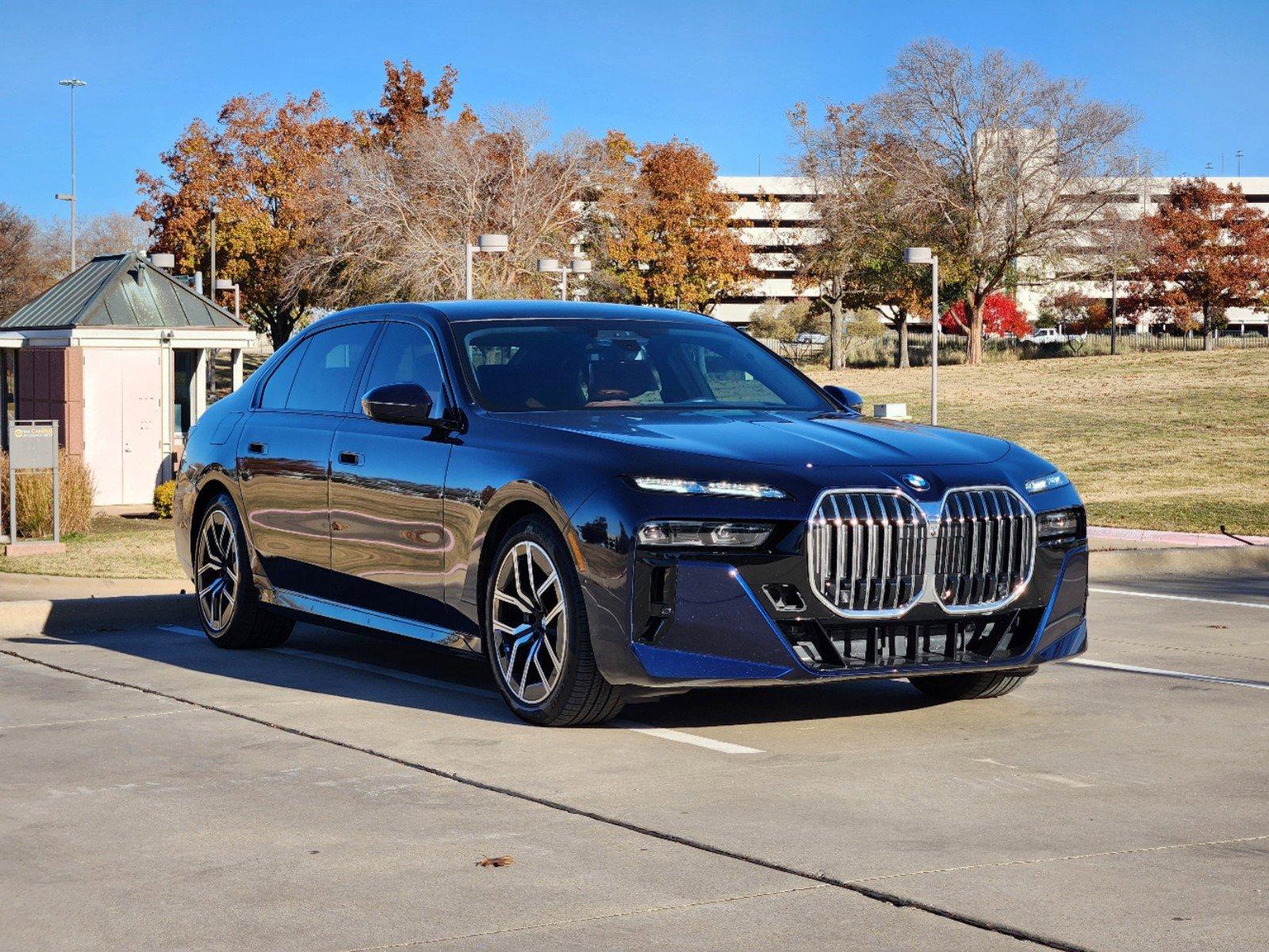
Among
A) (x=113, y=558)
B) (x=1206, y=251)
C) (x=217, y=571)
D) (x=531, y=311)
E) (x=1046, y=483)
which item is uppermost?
(x=1206, y=251)

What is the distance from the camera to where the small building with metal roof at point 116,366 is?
24422 mm

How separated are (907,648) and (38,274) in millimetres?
80914

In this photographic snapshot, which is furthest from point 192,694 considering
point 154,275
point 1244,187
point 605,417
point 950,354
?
point 1244,187

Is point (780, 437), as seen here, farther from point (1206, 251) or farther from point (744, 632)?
point (1206, 251)

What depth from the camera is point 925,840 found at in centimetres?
511

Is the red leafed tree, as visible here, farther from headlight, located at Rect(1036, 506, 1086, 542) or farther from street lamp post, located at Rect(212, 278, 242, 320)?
headlight, located at Rect(1036, 506, 1086, 542)

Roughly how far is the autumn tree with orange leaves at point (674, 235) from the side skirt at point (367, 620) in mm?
63923

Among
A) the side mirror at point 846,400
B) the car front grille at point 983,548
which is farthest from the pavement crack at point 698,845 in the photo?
the side mirror at point 846,400

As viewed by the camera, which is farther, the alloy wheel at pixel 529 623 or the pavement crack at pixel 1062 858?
the alloy wheel at pixel 529 623

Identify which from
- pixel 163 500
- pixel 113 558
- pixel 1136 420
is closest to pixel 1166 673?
pixel 113 558

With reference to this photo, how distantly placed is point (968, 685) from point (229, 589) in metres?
3.97

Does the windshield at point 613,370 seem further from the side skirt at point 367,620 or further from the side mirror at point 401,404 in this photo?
the side skirt at point 367,620

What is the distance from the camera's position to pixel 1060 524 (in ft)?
22.9

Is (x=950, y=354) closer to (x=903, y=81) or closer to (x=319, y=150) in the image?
(x=903, y=81)
